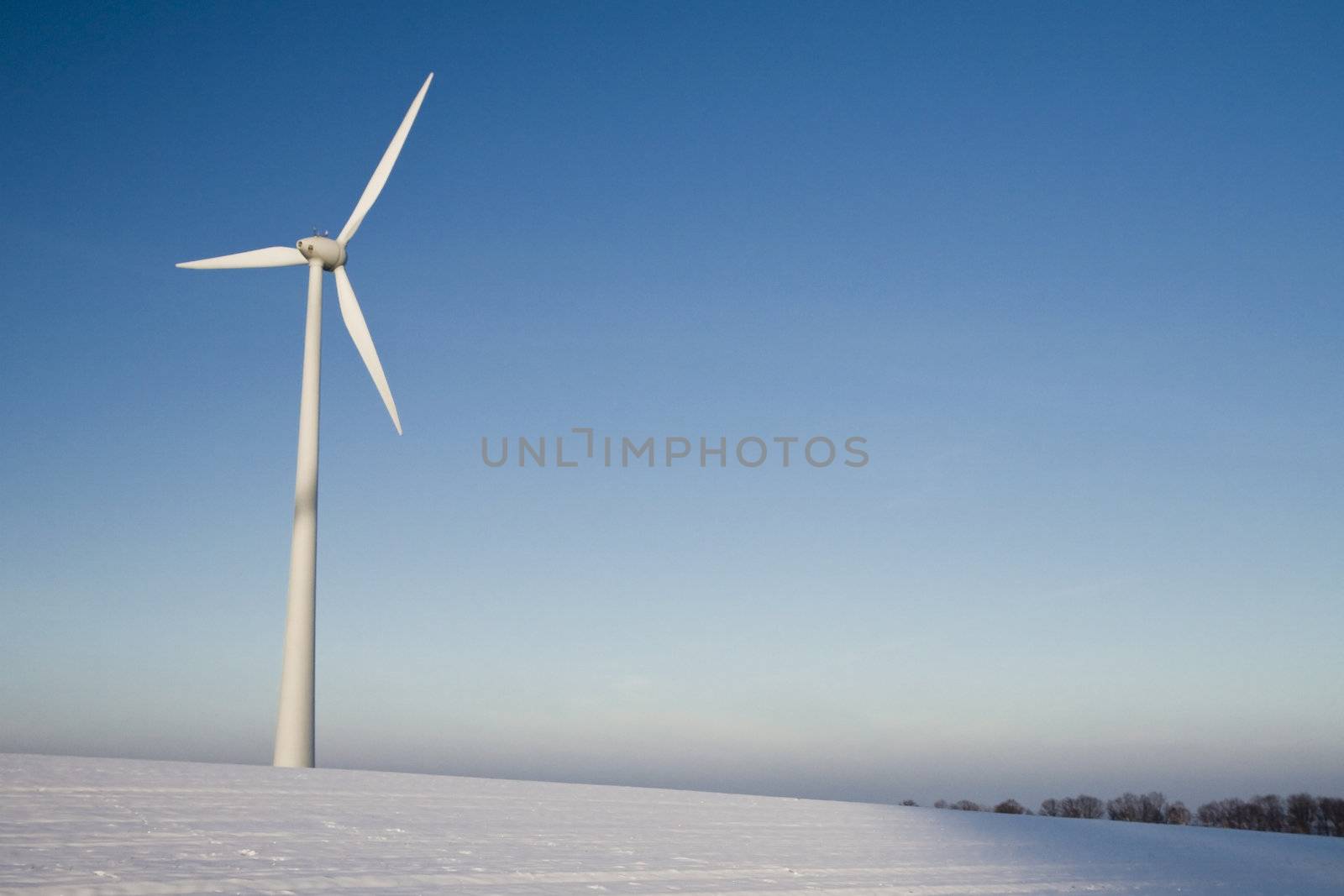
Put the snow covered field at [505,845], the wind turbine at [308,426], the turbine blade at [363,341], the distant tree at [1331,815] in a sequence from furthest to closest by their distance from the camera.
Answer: the distant tree at [1331,815] → the turbine blade at [363,341] → the wind turbine at [308,426] → the snow covered field at [505,845]

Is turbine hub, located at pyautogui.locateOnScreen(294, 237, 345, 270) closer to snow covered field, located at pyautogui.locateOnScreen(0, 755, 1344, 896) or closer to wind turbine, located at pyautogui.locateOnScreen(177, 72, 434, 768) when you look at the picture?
wind turbine, located at pyautogui.locateOnScreen(177, 72, 434, 768)

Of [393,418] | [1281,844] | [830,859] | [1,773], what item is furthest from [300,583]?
[1281,844]

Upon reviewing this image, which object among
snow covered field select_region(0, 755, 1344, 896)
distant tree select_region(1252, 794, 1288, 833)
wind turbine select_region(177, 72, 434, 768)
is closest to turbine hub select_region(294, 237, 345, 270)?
wind turbine select_region(177, 72, 434, 768)

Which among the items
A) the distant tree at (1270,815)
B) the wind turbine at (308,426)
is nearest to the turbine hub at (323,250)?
the wind turbine at (308,426)

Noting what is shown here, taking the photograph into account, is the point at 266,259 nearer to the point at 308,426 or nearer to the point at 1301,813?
the point at 308,426

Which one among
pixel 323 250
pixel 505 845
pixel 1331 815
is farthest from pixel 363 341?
pixel 1331 815

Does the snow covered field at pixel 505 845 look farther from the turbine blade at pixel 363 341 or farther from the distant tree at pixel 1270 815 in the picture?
the distant tree at pixel 1270 815
